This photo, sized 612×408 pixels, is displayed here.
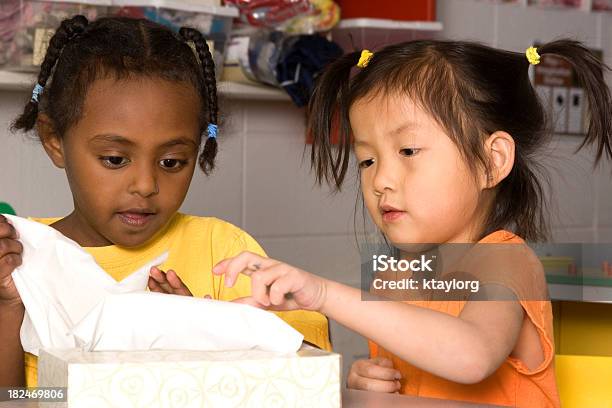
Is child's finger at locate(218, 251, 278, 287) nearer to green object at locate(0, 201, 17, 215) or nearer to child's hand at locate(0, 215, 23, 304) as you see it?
child's hand at locate(0, 215, 23, 304)

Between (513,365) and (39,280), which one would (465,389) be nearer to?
(513,365)

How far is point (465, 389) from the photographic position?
1.23 meters

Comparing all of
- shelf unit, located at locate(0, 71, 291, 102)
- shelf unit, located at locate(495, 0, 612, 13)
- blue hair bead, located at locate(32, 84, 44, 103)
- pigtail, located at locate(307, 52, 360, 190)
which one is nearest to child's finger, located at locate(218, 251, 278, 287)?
pigtail, located at locate(307, 52, 360, 190)

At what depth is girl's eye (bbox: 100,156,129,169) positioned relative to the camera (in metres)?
1.31

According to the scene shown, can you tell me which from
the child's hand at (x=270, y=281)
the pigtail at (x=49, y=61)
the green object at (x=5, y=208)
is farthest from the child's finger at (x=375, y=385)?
the green object at (x=5, y=208)

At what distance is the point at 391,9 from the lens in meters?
2.42

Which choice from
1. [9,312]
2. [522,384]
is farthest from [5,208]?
[522,384]

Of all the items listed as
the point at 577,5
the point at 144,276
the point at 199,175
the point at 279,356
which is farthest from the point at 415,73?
the point at 577,5

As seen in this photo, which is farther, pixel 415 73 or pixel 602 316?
pixel 602 316

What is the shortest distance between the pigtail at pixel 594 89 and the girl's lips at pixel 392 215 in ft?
0.89

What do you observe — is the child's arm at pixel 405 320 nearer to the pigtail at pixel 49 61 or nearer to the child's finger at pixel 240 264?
the child's finger at pixel 240 264

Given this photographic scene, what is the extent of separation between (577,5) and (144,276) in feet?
7.46

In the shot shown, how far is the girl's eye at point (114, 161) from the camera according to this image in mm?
1310

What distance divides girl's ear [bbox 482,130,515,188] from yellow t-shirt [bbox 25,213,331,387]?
0.31m
